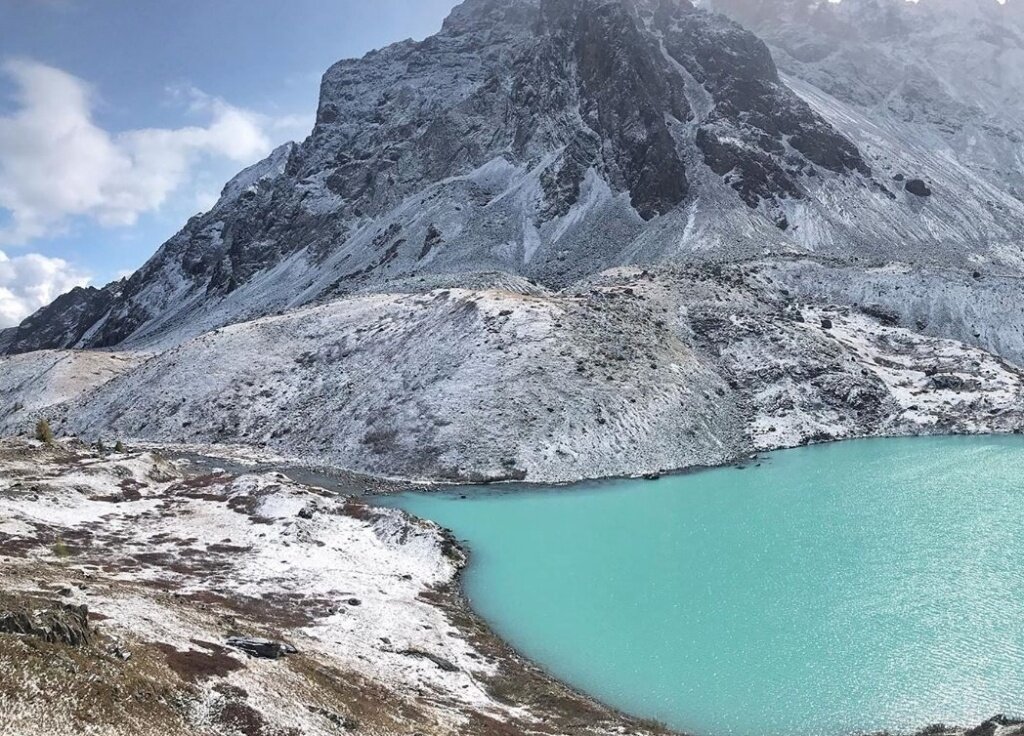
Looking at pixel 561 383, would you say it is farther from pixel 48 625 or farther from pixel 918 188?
pixel 918 188

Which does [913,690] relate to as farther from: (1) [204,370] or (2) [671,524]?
(1) [204,370]

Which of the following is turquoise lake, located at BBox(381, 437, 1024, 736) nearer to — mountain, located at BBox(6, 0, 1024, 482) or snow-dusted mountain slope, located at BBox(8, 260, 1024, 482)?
snow-dusted mountain slope, located at BBox(8, 260, 1024, 482)

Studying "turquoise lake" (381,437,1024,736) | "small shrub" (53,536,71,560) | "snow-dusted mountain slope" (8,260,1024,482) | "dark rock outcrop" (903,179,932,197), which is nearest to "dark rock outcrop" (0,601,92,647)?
"small shrub" (53,536,71,560)

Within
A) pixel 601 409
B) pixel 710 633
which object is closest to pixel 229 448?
pixel 601 409

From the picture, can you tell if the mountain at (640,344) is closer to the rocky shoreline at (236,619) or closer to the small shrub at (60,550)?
the rocky shoreline at (236,619)

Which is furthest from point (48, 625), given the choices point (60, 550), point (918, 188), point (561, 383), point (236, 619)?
point (918, 188)

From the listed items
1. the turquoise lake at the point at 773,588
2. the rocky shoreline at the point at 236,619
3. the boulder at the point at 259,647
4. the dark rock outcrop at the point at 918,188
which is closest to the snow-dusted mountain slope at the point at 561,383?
the turquoise lake at the point at 773,588
